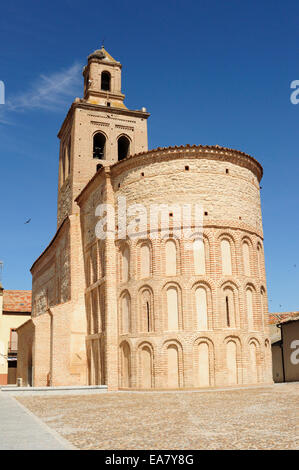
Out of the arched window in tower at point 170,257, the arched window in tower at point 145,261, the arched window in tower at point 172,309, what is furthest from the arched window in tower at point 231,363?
the arched window in tower at point 145,261

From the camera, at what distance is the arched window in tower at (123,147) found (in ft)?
101

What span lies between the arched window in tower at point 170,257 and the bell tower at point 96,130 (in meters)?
9.95

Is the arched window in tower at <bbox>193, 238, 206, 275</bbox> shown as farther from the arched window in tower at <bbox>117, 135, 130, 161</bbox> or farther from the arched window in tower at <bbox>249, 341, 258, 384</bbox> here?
the arched window in tower at <bbox>117, 135, 130, 161</bbox>

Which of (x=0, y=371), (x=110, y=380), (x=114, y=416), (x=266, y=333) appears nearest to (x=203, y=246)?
(x=266, y=333)

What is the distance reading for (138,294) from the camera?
19.6 metres

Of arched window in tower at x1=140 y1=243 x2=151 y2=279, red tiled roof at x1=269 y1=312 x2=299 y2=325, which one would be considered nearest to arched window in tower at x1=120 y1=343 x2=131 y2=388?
arched window in tower at x1=140 y1=243 x2=151 y2=279

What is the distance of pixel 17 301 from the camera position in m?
45.2

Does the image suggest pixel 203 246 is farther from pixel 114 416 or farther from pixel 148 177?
pixel 114 416

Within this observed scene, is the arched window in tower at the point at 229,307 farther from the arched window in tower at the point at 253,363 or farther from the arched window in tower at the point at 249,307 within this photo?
the arched window in tower at the point at 253,363

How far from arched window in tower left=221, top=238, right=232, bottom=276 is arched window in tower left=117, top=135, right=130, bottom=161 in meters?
13.1

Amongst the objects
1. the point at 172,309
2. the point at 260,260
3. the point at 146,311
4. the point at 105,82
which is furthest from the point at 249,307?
the point at 105,82

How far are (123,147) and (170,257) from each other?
1414cm

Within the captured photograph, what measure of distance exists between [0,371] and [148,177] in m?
27.4

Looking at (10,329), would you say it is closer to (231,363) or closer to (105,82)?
(105,82)
